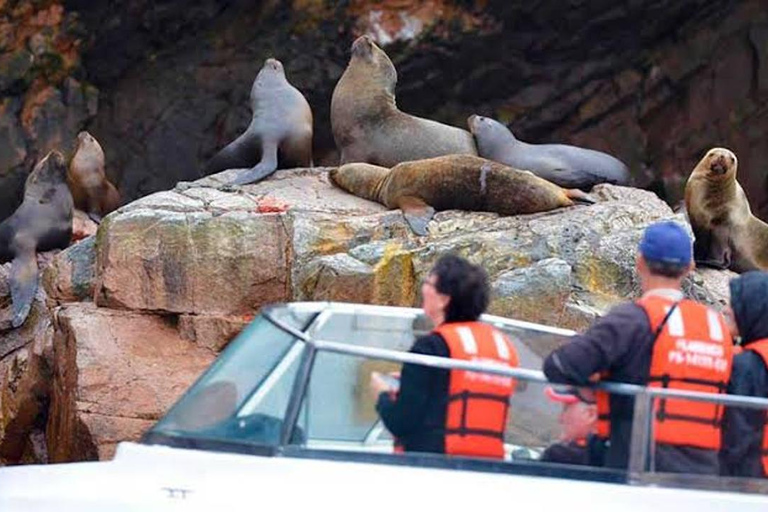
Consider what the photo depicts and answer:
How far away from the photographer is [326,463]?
162 inches

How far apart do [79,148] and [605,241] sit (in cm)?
639

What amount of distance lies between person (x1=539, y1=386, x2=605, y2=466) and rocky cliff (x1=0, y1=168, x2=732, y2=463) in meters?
3.90

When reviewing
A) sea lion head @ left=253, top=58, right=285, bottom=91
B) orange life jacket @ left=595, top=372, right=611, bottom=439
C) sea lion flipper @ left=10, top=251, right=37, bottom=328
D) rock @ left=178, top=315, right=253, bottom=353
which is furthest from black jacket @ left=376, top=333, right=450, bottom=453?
sea lion head @ left=253, top=58, right=285, bottom=91

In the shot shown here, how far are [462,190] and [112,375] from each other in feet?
7.95

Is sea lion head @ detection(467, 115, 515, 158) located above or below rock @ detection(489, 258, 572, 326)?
above

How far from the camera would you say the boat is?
406cm

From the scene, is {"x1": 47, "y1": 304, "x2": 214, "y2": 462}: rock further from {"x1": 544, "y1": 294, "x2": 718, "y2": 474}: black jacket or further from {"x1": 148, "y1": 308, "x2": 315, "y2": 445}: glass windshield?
{"x1": 544, "y1": 294, "x2": 718, "y2": 474}: black jacket

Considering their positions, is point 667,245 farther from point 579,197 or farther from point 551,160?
point 551,160

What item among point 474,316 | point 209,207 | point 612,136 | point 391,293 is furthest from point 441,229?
point 612,136

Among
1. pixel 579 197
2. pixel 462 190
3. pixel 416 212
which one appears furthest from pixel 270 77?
pixel 579 197

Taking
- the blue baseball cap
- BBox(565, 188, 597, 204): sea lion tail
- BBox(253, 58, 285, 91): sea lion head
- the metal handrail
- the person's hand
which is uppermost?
BBox(253, 58, 285, 91): sea lion head

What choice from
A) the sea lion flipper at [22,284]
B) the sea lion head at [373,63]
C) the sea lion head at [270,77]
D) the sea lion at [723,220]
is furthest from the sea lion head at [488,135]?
the sea lion flipper at [22,284]

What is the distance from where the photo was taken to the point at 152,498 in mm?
4152

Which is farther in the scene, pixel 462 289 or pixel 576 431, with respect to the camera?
pixel 462 289
